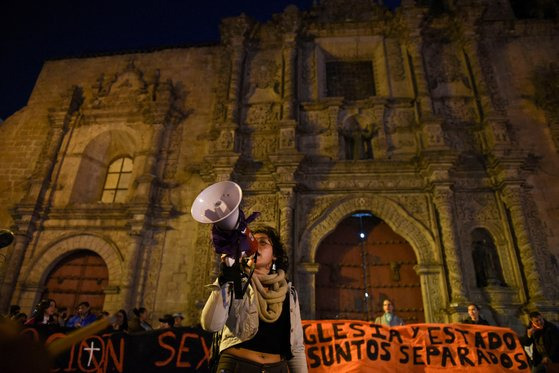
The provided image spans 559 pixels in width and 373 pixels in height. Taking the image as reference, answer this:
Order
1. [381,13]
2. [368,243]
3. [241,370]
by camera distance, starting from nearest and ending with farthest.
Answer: [241,370], [368,243], [381,13]

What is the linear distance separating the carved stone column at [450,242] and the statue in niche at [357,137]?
6.75 ft

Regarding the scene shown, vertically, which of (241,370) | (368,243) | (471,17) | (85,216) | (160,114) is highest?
(471,17)

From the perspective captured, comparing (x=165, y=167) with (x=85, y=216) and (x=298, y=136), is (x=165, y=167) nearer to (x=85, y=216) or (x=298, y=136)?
(x=85, y=216)

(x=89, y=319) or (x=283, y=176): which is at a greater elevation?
(x=283, y=176)

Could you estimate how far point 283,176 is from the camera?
314 inches

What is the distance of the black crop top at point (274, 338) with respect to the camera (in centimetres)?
193

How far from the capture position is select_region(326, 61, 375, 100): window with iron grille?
32.9 feet

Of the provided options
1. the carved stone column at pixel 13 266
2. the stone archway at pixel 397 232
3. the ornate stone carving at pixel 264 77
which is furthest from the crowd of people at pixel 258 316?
the ornate stone carving at pixel 264 77

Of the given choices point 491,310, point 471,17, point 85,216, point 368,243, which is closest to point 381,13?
point 471,17

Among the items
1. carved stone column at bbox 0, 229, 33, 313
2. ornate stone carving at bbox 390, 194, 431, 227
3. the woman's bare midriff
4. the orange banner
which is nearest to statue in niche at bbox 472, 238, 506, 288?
ornate stone carving at bbox 390, 194, 431, 227

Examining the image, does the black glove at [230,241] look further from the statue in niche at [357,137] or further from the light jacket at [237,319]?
the statue in niche at [357,137]

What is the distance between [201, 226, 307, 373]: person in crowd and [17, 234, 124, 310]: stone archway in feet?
22.3

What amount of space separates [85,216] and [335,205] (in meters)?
6.27

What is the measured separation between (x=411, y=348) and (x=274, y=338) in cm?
341
